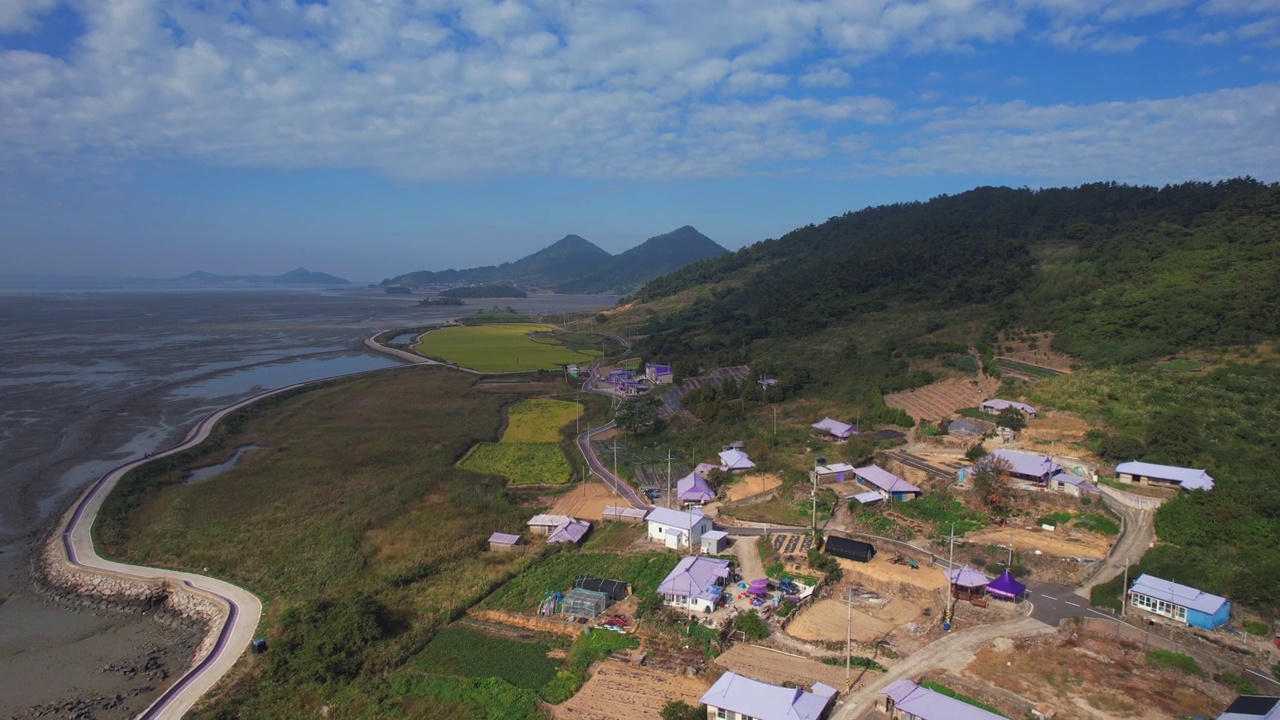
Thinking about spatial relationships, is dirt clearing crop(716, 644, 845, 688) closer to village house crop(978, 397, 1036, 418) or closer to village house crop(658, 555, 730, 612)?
village house crop(658, 555, 730, 612)

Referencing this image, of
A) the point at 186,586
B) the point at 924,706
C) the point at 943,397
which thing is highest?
the point at 943,397

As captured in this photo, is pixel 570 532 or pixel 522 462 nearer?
pixel 570 532

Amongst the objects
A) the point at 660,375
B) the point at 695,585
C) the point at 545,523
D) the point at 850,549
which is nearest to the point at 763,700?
the point at 695,585

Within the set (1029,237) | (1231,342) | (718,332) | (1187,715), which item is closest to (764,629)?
(1187,715)

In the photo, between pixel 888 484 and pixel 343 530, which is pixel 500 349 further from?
pixel 888 484

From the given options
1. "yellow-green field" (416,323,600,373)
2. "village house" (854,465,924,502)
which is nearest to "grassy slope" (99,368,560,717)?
"village house" (854,465,924,502)

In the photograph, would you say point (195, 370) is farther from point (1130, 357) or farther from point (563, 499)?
point (1130, 357)

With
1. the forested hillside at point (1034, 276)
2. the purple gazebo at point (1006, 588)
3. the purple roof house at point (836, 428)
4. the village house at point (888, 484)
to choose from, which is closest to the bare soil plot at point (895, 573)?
the purple gazebo at point (1006, 588)
